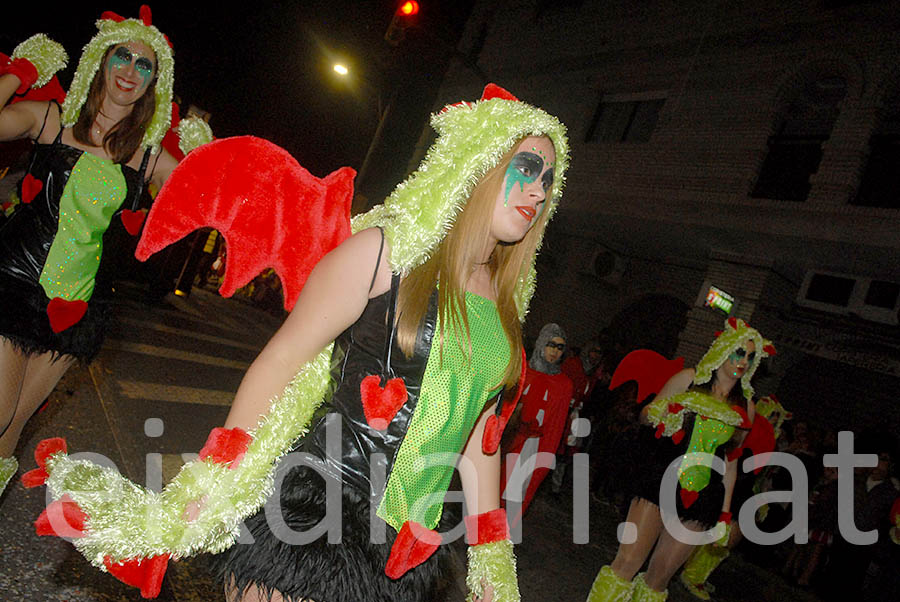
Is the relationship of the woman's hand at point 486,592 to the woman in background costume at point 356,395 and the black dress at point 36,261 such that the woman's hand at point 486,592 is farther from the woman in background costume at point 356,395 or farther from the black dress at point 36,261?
the black dress at point 36,261

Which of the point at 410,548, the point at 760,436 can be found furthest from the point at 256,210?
the point at 760,436

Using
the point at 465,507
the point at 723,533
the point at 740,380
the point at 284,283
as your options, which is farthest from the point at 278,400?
the point at 740,380

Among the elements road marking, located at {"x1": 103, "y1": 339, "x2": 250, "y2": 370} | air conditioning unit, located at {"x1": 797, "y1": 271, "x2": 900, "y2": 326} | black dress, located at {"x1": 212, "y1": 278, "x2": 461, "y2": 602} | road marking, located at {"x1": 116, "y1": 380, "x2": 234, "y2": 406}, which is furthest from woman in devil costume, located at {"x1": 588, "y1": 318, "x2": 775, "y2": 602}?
air conditioning unit, located at {"x1": 797, "y1": 271, "x2": 900, "y2": 326}

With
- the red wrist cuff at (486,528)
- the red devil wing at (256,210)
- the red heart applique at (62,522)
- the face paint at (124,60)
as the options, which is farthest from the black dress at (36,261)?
the red wrist cuff at (486,528)

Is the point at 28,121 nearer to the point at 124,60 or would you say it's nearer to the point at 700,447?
the point at 124,60

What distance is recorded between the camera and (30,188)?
2.21m

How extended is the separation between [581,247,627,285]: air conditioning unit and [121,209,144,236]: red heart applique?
11.0m

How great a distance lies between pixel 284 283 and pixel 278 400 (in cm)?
38

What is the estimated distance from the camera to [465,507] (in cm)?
184

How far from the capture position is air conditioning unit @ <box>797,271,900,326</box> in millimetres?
8694

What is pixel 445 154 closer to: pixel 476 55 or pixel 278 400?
pixel 278 400

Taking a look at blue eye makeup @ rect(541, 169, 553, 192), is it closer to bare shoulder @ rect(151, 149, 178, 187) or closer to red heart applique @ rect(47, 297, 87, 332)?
bare shoulder @ rect(151, 149, 178, 187)

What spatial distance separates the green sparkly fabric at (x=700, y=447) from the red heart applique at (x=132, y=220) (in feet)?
11.6

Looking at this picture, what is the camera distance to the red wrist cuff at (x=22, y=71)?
6.97 feet
